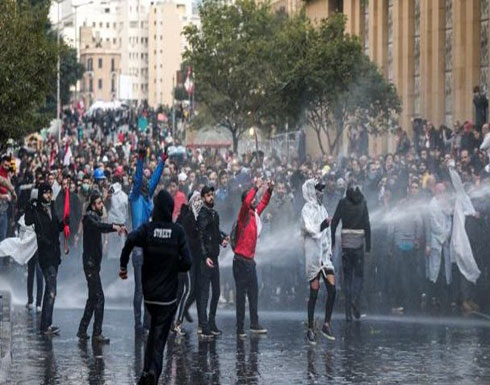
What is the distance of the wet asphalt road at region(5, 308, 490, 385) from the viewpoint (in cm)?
1622

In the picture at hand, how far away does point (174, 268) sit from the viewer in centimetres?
1556

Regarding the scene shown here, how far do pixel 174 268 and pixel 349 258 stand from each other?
7.31 metres

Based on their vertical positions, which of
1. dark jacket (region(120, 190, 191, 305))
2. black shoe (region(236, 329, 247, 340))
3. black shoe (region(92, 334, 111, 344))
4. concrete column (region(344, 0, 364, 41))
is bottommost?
black shoe (region(92, 334, 111, 344))

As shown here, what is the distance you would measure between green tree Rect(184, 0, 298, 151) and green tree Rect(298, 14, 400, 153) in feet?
24.6

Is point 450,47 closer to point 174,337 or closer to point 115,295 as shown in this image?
point 115,295

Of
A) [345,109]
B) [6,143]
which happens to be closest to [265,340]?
Answer: [6,143]

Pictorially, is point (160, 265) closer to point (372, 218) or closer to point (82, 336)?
point (82, 336)

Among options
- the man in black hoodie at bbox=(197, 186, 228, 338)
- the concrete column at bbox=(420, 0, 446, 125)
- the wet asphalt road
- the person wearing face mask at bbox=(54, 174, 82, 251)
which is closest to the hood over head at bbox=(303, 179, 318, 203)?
the man in black hoodie at bbox=(197, 186, 228, 338)

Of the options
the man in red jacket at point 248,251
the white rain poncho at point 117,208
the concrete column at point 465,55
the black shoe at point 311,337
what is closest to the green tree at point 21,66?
the white rain poncho at point 117,208

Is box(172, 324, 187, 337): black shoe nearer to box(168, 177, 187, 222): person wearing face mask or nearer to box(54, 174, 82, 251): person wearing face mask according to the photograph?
box(168, 177, 187, 222): person wearing face mask

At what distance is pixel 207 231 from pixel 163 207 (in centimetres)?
486

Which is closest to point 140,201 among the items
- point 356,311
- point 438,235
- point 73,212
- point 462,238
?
point 356,311

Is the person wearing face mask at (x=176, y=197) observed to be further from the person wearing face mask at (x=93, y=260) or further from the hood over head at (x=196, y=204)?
the person wearing face mask at (x=93, y=260)

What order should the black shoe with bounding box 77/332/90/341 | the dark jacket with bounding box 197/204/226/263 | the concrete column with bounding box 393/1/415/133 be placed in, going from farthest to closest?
the concrete column with bounding box 393/1/415/133, the dark jacket with bounding box 197/204/226/263, the black shoe with bounding box 77/332/90/341
